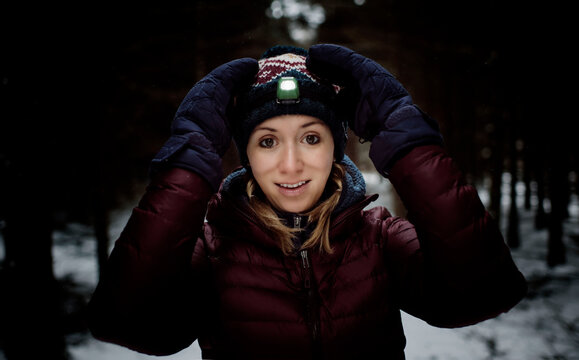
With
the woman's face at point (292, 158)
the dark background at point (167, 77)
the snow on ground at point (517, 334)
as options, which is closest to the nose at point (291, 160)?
the woman's face at point (292, 158)

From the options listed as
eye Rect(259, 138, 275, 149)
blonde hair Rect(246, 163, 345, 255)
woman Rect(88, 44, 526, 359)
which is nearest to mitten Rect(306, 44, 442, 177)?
woman Rect(88, 44, 526, 359)

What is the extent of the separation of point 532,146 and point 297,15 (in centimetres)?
563

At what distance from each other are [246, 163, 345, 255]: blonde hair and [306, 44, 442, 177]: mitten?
294mm

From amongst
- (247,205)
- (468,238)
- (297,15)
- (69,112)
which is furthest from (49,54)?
(468,238)

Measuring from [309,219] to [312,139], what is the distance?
38 centimetres

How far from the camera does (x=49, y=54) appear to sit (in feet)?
11.0

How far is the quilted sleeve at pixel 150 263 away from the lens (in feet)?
3.56

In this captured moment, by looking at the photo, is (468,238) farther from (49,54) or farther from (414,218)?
(49,54)

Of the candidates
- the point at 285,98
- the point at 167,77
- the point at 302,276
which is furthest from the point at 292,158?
the point at 167,77

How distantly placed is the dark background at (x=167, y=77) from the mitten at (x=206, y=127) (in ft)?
6.13

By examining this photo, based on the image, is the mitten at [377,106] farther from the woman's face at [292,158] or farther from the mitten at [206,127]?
the mitten at [206,127]

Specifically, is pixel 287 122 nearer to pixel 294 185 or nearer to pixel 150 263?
pixel 294 185

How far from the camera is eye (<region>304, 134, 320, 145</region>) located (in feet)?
4.72

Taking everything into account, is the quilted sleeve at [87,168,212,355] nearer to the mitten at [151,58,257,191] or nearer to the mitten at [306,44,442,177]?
the mitten at [151,58,257,191]
